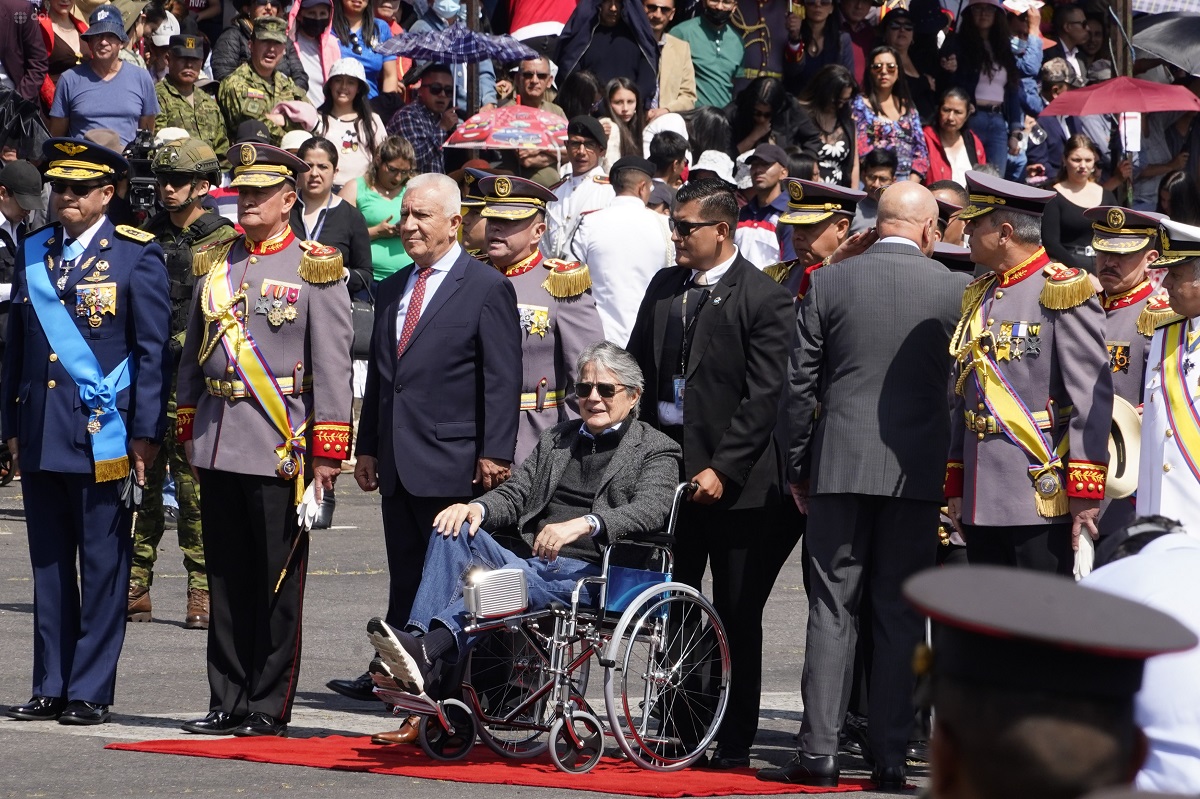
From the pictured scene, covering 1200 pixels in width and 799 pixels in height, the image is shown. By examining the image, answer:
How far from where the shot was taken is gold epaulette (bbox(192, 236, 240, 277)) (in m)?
8.24

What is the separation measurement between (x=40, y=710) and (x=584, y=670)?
7.30ft

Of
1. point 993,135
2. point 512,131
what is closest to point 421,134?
point 512,131

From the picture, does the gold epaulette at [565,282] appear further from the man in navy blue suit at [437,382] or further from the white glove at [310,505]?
the white glove at [310,505]

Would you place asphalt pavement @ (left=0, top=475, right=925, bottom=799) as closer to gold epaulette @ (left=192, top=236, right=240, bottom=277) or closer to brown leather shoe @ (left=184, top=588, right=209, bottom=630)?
brown leather shoe @ (left=184, top=588, right=209, bottom=630)

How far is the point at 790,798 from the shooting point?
678cm

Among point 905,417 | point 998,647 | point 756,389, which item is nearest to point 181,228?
point 756,389

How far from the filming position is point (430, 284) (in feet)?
26.3

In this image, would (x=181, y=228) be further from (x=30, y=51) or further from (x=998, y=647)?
(x=998, y=647)

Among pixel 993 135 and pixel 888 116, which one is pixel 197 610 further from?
pixel 993 135

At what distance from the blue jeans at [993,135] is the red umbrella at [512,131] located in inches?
208

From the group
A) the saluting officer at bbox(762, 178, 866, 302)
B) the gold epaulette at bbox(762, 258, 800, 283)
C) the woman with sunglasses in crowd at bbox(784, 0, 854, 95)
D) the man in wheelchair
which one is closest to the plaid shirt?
the woman with sunglasses in crowd at bbox(784, 0, 854, 95)

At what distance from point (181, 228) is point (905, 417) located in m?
4.13

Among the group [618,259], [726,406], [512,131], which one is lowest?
[726,406]

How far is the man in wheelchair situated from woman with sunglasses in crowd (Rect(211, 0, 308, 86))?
8.43 metres
